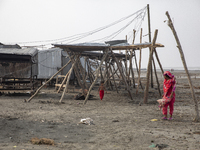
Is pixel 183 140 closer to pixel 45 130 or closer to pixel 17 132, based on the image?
pixel 45 130

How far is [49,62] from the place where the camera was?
59.8ft

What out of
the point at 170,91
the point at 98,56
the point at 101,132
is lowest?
the point at 101,132

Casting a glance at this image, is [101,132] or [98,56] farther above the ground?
[98,56]

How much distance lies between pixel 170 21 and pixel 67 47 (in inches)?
206

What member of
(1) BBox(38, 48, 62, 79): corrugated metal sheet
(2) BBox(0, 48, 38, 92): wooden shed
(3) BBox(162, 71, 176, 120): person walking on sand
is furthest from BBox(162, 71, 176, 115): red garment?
(1) BBox(38, 48, 62, 79): corrugated metal sheet

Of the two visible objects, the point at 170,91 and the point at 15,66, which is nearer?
the point at 170,91

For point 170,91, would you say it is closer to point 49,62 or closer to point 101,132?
point 101,132

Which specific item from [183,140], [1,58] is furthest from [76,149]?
[1,58]

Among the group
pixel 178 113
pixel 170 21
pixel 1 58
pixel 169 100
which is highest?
pixel 170 21

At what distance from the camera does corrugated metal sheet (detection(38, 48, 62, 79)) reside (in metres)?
18.1

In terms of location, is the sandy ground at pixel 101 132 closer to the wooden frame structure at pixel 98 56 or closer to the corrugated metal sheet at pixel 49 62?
the wooden frame structure at pixel 98 56

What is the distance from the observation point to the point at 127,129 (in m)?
5.21

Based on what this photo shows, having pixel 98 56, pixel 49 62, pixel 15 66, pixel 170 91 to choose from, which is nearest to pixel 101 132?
pixel 170 91

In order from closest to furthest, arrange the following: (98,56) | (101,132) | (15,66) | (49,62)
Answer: (101,132) → (15,66) → (98,56) → (49,62)
